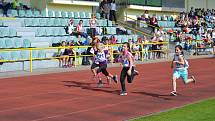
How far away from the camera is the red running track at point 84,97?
40.2ft

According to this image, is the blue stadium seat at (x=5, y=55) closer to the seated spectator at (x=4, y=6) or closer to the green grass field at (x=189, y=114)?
the seated spectator at (x=4, y=6)

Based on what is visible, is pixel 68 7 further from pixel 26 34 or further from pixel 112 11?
pixel 26 34

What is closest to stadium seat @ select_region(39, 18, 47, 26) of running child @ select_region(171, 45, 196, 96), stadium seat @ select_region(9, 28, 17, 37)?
stadium seat @ select_region(9, 28, 17, 37)

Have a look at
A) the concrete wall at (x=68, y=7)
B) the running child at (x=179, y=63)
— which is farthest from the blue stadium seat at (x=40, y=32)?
the running child at (x=179, y=63)

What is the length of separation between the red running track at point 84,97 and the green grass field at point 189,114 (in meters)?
0.57

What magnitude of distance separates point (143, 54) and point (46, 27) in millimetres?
6683

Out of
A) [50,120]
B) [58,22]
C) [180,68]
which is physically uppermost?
[58,22]

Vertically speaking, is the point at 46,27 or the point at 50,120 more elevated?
the point at 46,27

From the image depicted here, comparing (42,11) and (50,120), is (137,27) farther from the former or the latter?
(50,120)

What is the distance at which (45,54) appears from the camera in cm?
2608

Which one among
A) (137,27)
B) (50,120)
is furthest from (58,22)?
(50,120)

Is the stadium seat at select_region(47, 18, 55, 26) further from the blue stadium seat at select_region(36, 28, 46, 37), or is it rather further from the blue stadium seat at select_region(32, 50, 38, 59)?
the blue stadium seat at select_region(32, 50, 38, 59)

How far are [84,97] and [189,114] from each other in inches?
168

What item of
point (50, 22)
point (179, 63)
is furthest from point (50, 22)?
point (179, 63)
